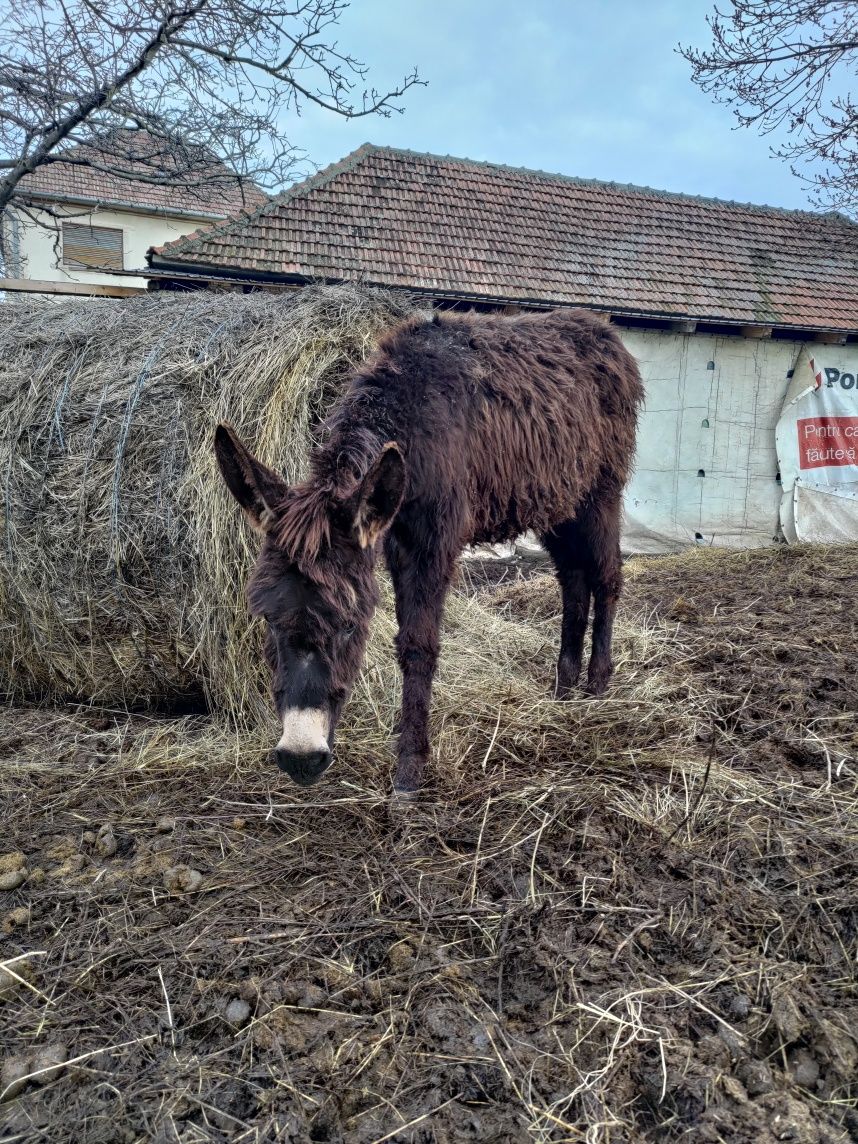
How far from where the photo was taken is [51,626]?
13.8 ft

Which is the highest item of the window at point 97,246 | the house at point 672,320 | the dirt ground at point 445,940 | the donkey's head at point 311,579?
the window at point 97,246

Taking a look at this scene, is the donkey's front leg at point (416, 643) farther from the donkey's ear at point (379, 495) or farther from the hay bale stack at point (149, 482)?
Result: the hay bale stack at point (149, 482)

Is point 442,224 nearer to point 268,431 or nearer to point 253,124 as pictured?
point 253,124

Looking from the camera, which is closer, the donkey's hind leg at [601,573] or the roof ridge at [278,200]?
the donkey's hind leg at [601,573]

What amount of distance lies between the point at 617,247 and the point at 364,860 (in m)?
12.0

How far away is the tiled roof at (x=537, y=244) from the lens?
32.3 feet

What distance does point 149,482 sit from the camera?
13.0ft

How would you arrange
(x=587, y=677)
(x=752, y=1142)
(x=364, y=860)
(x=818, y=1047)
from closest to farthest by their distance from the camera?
(x=752, y=1142), (x=818, y=1047), (x=364, y=860), (x=587, y=677)

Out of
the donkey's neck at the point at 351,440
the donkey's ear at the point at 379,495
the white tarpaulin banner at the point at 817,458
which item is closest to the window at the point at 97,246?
the white tarpaulin banner at the point at 817,458

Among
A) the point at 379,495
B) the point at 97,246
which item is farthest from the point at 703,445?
the point at 97,246

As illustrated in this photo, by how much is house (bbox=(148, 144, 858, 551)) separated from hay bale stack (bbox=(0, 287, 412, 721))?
602 centimetres

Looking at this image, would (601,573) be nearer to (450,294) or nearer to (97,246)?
(450,294)

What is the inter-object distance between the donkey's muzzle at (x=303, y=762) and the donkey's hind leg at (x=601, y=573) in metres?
2.54

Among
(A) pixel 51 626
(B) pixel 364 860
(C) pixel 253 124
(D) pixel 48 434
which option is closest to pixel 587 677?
(B) pixel 364 860
